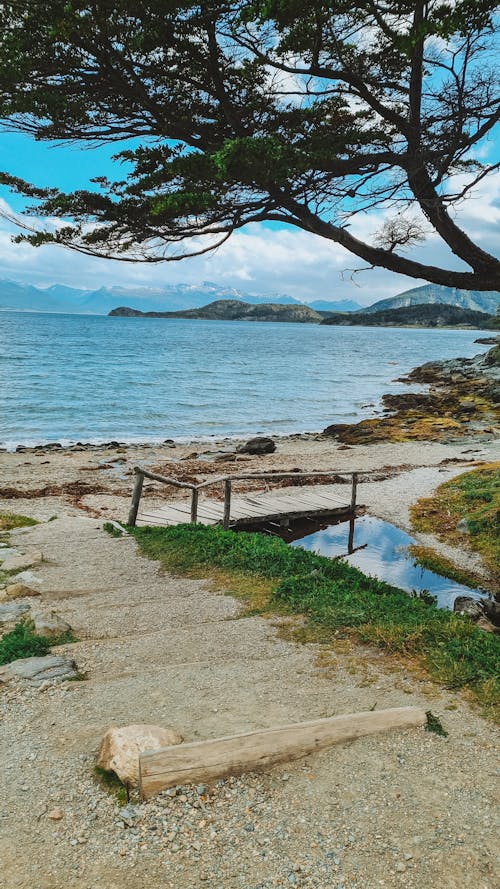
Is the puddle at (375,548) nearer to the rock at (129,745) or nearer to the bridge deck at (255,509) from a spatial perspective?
the bridge deck at (255,509)

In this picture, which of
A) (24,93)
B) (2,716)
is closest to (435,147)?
(24,93)

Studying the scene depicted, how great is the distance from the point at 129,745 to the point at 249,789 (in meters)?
0.90

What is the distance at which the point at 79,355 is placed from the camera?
284 feet

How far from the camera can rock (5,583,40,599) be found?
321 inches

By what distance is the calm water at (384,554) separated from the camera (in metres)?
11.7

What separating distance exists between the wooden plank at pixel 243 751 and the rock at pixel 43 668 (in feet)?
6.79

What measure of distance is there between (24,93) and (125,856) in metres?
8.89

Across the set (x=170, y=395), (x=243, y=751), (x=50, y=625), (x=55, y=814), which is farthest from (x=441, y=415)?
(x=55, y=814)

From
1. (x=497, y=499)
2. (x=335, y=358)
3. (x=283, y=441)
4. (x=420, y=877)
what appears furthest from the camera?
(x=335, y=358)

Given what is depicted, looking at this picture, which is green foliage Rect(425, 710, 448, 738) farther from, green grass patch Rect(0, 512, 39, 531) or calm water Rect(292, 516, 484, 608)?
green grass patch Rect(0, 512, 39, 531)

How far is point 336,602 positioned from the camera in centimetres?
741

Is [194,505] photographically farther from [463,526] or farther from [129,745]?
[129,745]

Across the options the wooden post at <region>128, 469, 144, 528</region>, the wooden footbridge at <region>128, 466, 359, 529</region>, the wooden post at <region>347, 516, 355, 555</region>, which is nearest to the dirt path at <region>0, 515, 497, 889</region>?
the wooden post at <region>128, 469, 144, 528</region>

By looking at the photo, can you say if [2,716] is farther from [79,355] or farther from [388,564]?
[79,355]
